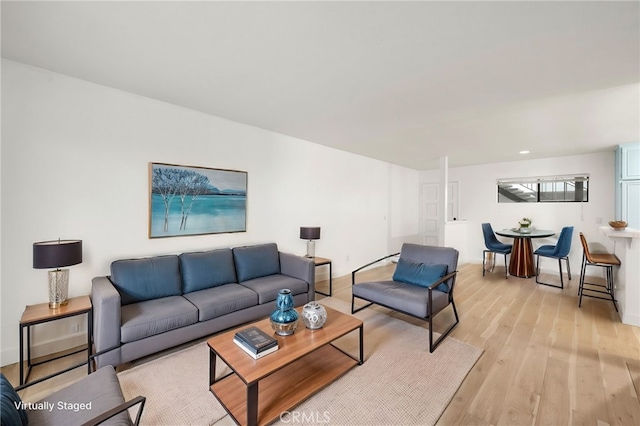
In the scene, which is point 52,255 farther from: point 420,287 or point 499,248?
point 499,248

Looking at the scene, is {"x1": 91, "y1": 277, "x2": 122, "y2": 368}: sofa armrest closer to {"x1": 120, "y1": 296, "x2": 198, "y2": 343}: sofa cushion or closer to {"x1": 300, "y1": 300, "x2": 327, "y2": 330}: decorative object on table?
{"x1": 120, "y1": 296, "x2": 198, "y2": 343}: sofa cushion

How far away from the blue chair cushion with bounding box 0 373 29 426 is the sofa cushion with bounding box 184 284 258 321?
133cm

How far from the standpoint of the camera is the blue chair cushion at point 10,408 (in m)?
0.99

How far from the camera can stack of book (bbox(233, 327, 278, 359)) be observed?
1729 mm

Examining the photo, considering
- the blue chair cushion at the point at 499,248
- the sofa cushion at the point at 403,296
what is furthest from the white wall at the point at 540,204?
the sofa cushion at the point at 403,296

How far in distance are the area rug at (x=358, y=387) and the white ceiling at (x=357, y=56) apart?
251cm

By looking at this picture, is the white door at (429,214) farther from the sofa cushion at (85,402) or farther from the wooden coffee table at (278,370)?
the sofa cushion at (85,402)

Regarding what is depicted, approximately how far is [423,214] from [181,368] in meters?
6.81

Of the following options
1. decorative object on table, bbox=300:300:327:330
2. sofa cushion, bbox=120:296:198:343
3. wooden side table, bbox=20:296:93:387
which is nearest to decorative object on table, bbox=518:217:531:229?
decorative object on table, bbox=300:300:327:330

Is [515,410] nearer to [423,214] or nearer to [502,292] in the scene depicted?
[502,292]

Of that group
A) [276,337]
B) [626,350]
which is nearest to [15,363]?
[276,337]

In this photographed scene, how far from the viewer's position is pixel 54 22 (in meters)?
1.70

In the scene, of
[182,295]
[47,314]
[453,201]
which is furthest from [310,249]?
[453,201]

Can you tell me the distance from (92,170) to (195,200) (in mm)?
987
